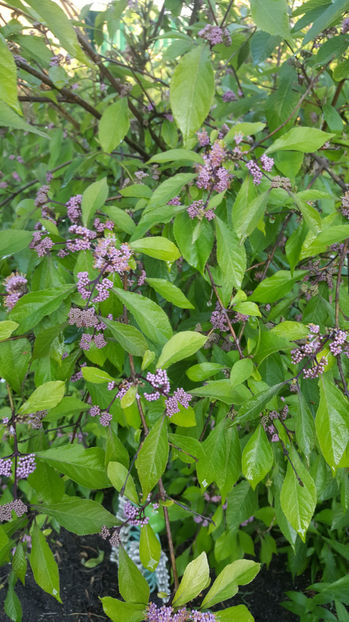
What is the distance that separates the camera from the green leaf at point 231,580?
0.58 metres

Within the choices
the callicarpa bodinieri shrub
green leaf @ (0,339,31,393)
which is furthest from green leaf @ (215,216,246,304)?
green leaf @ (0,339,31,393)

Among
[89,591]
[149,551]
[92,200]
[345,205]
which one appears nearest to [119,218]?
[92,200]

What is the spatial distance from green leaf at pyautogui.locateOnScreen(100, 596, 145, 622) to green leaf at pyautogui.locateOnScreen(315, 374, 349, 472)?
0.29m

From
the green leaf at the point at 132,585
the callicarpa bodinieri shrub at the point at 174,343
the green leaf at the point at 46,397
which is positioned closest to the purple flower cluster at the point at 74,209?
the callicarpa bodinieri shrub at the point at 174,343

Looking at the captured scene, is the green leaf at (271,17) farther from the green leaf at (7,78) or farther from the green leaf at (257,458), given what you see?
the green leaf at (257,458)

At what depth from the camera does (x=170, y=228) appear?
80 cm

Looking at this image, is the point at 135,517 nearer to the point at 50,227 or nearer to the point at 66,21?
the point at 50,227

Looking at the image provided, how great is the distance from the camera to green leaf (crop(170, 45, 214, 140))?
0.57 metres

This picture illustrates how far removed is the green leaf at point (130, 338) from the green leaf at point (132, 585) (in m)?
0.28

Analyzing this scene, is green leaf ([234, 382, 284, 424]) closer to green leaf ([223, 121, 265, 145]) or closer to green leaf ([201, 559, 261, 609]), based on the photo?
green leaf ([201, 559, 261, 609])

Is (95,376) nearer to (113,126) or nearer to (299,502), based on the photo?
(299,502)

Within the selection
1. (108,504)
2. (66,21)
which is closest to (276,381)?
(66,21)

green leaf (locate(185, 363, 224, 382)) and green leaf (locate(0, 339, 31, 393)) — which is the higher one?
green leaf (locate(0, 339, 31, 393))

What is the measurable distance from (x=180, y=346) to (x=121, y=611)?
0.32 meters
